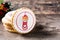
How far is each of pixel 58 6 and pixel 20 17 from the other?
1.49 meters

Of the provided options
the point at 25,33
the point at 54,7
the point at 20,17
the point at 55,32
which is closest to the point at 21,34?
the point at 25,33

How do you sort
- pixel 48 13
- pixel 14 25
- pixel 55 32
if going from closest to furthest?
1. pixel 14 25
2. pixel 55 32
3. pixel 48 13

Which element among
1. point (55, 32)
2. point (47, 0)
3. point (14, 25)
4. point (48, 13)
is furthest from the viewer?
point (47, 0)

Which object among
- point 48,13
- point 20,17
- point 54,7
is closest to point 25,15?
point 20,17

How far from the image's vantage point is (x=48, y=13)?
10.3 ft

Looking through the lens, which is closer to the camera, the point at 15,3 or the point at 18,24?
the point at 18,24

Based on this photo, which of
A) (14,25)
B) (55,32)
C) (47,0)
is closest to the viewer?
(14,25)

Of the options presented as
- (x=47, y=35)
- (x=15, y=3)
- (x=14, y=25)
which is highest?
(x=15, y=3)

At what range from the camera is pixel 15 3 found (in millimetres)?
3469

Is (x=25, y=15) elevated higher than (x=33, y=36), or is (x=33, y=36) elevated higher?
(x=25, y=15)

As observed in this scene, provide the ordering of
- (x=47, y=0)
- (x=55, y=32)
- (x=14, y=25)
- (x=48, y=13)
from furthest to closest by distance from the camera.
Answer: (x=47, y=0), (x=48, y=13), (x=55, y=32), (x=14, y=25)

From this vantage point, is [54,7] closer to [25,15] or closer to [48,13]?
[48,13]

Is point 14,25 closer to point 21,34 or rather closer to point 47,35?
point 21,34

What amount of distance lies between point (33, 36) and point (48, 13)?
122cm
